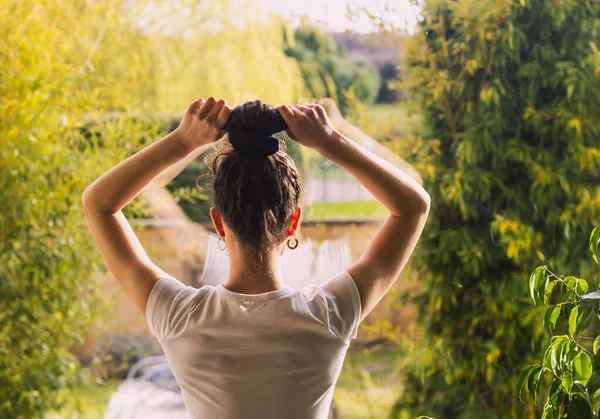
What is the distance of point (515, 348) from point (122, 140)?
1.35 meters

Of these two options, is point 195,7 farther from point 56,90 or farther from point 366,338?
point 366,338

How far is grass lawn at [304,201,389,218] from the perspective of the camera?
2248mm

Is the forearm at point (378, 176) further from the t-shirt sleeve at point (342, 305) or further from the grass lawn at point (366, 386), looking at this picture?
the grass lawn at point (366, 386)

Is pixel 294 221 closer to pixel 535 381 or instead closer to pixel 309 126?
pixel 309 126

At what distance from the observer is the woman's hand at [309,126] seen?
0.91 meters

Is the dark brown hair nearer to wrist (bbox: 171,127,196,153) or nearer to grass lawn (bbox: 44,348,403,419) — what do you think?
wrist (bbox: 171,127,196,153)

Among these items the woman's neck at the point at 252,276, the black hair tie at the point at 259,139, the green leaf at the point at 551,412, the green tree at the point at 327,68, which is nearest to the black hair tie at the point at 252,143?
the black hair tie at the point at 259,139

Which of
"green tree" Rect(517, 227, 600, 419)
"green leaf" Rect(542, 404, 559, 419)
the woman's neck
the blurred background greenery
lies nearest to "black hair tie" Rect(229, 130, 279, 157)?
the woman's neck

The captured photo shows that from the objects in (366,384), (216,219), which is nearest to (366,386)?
(366,384)

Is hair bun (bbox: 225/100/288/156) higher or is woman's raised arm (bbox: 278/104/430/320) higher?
hair bun (bbox: 225/100/288/156)

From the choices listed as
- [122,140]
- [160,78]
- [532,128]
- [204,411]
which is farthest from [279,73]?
[204,411]

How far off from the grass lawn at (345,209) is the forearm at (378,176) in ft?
4.14

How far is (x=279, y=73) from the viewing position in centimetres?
254

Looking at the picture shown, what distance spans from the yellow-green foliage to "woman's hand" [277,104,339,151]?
1.30 meters
